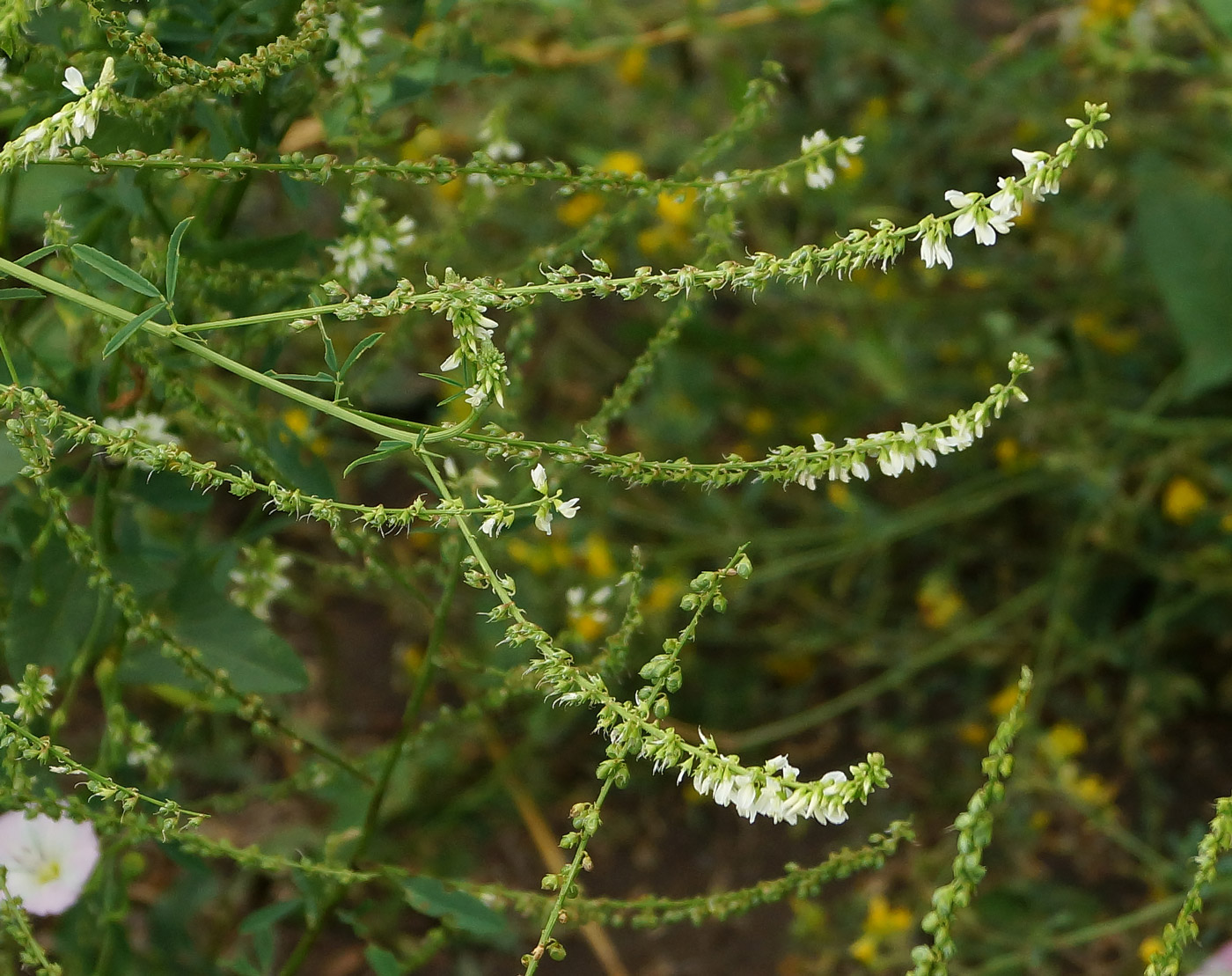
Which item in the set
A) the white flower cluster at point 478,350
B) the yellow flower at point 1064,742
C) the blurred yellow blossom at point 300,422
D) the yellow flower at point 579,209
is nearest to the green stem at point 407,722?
the white flower cluster at point 478,350

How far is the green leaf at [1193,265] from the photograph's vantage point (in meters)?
1.57

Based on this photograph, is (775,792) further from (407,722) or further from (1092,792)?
(1092,792)

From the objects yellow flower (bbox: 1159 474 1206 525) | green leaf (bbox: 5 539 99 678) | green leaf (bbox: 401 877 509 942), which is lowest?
green leaf (bbox: 401 877 509 942)

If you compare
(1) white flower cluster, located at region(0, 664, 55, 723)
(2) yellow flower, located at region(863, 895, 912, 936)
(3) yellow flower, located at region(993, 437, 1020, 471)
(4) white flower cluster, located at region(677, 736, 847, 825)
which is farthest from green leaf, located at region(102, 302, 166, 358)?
(3) yellow flower, located at region(993, 437, 1020, 471)

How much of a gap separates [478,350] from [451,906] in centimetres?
46

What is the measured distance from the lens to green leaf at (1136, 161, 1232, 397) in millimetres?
1565

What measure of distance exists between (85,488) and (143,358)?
23cm

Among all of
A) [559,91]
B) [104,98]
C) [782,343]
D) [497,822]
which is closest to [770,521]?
[782,343]

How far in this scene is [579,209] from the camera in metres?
1.92

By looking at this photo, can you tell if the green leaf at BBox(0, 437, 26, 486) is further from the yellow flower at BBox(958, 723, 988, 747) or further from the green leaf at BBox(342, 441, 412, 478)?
the yellow flower at BBox(958, 723, 988, 747)

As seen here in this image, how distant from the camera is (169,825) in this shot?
0.69 m

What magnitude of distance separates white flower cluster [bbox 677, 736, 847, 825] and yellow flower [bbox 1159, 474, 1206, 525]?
115 centimetres

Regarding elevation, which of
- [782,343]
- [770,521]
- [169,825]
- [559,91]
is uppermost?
[559,91]

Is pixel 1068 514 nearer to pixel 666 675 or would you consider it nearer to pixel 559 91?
pixel 559 91
